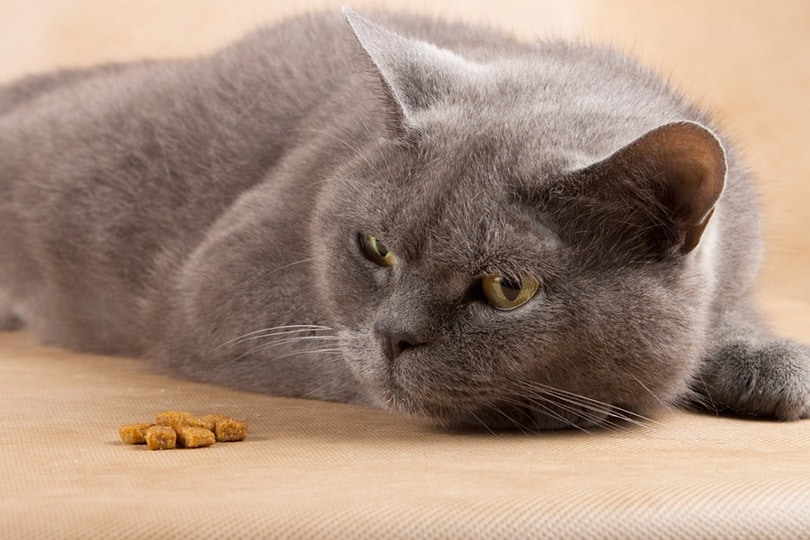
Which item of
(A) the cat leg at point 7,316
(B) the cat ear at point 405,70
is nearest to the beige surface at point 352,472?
(A) the cat leg at point 7,316

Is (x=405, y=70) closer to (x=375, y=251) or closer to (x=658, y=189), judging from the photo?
(x=375, y=251)

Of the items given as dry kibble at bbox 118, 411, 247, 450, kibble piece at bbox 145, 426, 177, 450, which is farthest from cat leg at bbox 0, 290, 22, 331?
kibble piece at bbox 145, 426, 177, 450

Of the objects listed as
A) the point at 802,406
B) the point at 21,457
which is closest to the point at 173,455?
the point at 21,457

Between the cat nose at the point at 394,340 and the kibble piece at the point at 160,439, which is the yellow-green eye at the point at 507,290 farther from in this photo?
the kibble piece at the point at 160,439

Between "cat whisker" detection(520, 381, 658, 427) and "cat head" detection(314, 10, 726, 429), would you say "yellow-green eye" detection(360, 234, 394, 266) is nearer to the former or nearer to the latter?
"cat head" detection(314, 10, 726, 429)

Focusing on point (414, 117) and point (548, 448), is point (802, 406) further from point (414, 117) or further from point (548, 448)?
point (414, 117)
